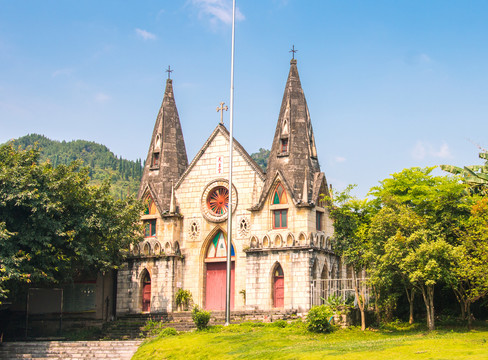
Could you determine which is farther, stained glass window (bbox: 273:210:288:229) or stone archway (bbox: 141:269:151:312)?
stone archway (bbox: 141:269:151:312)

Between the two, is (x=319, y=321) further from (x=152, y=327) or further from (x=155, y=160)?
(x=155, y=160)

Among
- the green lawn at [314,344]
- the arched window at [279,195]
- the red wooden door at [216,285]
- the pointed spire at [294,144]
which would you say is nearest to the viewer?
the green lawn at [314,344]

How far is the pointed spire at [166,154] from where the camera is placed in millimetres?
43812

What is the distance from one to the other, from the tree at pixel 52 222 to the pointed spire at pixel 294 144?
367 inches

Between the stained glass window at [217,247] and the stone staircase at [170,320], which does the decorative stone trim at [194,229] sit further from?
the stone staircase at [170,320]

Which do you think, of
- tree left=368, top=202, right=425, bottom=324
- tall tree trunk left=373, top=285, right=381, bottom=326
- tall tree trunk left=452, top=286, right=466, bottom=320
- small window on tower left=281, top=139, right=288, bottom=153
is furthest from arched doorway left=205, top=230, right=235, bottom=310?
tall tree trunk left=452, top=286, right=466, bottom=320

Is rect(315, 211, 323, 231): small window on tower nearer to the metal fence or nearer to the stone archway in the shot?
the metal fence

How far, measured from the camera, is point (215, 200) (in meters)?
42.3

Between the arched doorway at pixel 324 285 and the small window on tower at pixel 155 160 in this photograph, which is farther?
the small window on tower at pixel 155 160

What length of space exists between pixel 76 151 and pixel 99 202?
Answer: 163208 mm

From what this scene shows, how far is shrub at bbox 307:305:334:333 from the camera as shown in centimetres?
3198

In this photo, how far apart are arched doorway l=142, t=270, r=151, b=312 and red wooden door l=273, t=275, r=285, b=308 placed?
8.41 meters

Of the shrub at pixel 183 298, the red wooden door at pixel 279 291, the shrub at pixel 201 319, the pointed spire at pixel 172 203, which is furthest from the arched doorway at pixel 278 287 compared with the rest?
the pointed spire at pixel 172 203

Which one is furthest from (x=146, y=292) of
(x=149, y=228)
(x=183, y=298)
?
(x=149, y=228)
